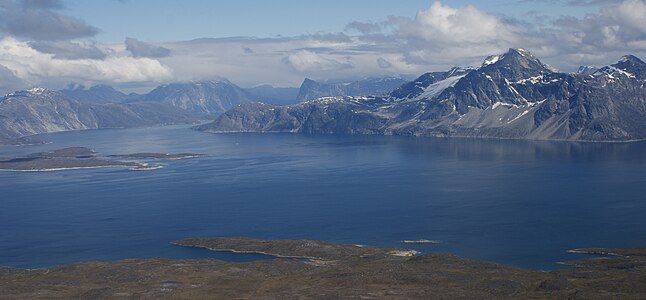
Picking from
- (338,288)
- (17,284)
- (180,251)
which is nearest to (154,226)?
(180,251)

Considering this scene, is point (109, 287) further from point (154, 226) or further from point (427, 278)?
point (154, 226)

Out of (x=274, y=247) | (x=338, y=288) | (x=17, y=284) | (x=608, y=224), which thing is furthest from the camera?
(x=608, y=224)

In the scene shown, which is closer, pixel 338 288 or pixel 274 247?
pixel 338 288

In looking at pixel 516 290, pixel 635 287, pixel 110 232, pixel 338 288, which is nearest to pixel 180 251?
pixel 110 232

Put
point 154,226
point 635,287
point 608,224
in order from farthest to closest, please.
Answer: point 154,226 < point 608,224 < point 635,287

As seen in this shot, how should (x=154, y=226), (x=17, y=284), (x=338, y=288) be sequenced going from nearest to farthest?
(x=338, y=288)
(x=17, y=284)
(x=154, y=226)

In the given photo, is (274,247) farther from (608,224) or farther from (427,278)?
(608,224)
